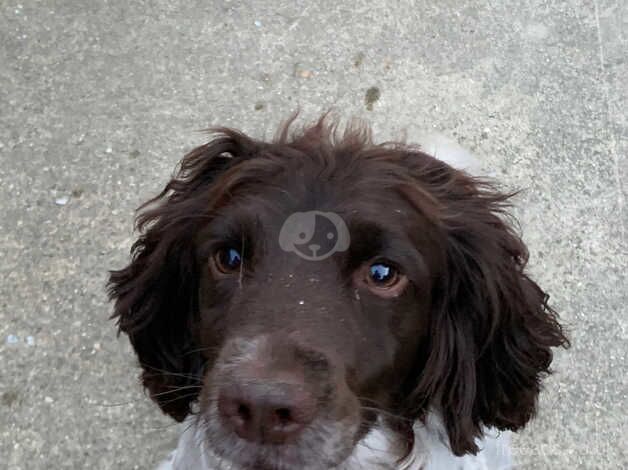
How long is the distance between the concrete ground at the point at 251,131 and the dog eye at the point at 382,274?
1.58 metres

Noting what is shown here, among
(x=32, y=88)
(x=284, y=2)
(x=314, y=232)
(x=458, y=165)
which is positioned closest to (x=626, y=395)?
(x=458, y=165)

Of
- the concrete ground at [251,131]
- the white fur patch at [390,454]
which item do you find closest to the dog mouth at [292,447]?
the white fur patch at [390,454]

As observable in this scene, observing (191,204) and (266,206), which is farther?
(191,204)

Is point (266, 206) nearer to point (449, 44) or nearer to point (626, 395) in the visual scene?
point (626, 395)

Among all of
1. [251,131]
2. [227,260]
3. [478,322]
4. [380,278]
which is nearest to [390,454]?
[478,322]

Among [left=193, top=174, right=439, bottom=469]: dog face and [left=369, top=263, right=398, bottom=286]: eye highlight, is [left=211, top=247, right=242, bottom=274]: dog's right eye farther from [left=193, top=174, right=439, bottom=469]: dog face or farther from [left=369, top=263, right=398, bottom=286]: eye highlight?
[left=369, top=263, right=398, bottom=286]: eye highlight

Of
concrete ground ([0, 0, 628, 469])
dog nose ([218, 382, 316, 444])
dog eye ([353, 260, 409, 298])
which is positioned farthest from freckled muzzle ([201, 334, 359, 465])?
concrete ground ([0, 0, 628, 469])

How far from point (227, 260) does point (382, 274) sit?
1.50 feet

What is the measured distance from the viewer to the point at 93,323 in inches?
143

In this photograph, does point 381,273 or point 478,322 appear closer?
point 381,273

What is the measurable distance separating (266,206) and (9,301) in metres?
1.87

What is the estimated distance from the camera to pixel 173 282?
268 centimetres

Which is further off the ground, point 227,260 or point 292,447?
point 227,260
